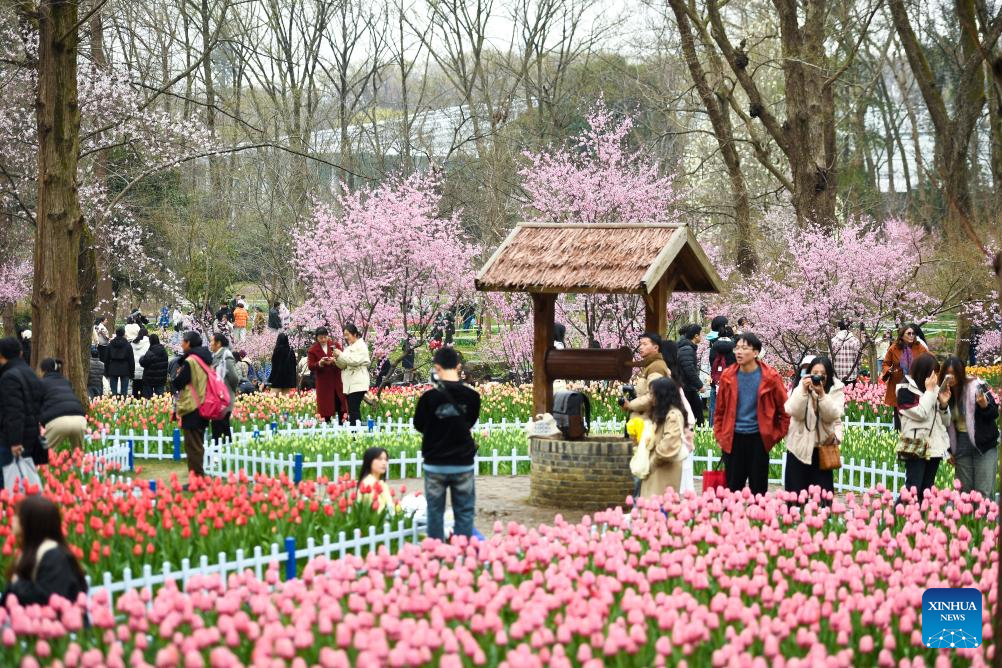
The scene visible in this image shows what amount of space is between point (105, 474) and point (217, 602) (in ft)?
19.7

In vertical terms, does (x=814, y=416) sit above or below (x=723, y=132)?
below

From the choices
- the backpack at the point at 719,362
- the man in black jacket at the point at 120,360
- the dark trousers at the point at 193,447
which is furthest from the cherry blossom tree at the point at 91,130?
the backpack at the point at 719,362

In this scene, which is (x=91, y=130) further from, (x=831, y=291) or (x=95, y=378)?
(x=831, y=291)

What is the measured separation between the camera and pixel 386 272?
2280 cm

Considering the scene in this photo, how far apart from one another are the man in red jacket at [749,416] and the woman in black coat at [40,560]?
5.93 meters

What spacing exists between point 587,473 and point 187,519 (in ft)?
15.5

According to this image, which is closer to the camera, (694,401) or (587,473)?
(587,473)

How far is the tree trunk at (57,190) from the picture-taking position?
1541 cm

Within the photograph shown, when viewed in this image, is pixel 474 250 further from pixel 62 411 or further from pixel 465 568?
pixel 465 568

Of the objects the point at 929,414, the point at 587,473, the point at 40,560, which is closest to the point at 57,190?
the point at 587,473

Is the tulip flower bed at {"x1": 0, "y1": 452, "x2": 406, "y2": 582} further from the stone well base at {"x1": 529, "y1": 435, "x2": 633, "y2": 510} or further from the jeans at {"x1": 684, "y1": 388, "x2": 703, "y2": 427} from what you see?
the jeans at {"x1": 684, "y1": 388, "x2": 703, "y2": 427}

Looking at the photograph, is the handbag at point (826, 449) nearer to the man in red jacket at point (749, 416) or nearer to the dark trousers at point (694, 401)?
the man in red jacket at point (749, 416)

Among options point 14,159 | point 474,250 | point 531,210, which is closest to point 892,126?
point 531,210

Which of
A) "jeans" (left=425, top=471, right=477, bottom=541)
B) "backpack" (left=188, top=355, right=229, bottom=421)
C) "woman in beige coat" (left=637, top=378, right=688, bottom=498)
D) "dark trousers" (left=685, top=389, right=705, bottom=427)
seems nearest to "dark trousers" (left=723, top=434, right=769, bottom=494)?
"woman in beige coat" (left=637, top=378, right=688, bottom=498)
